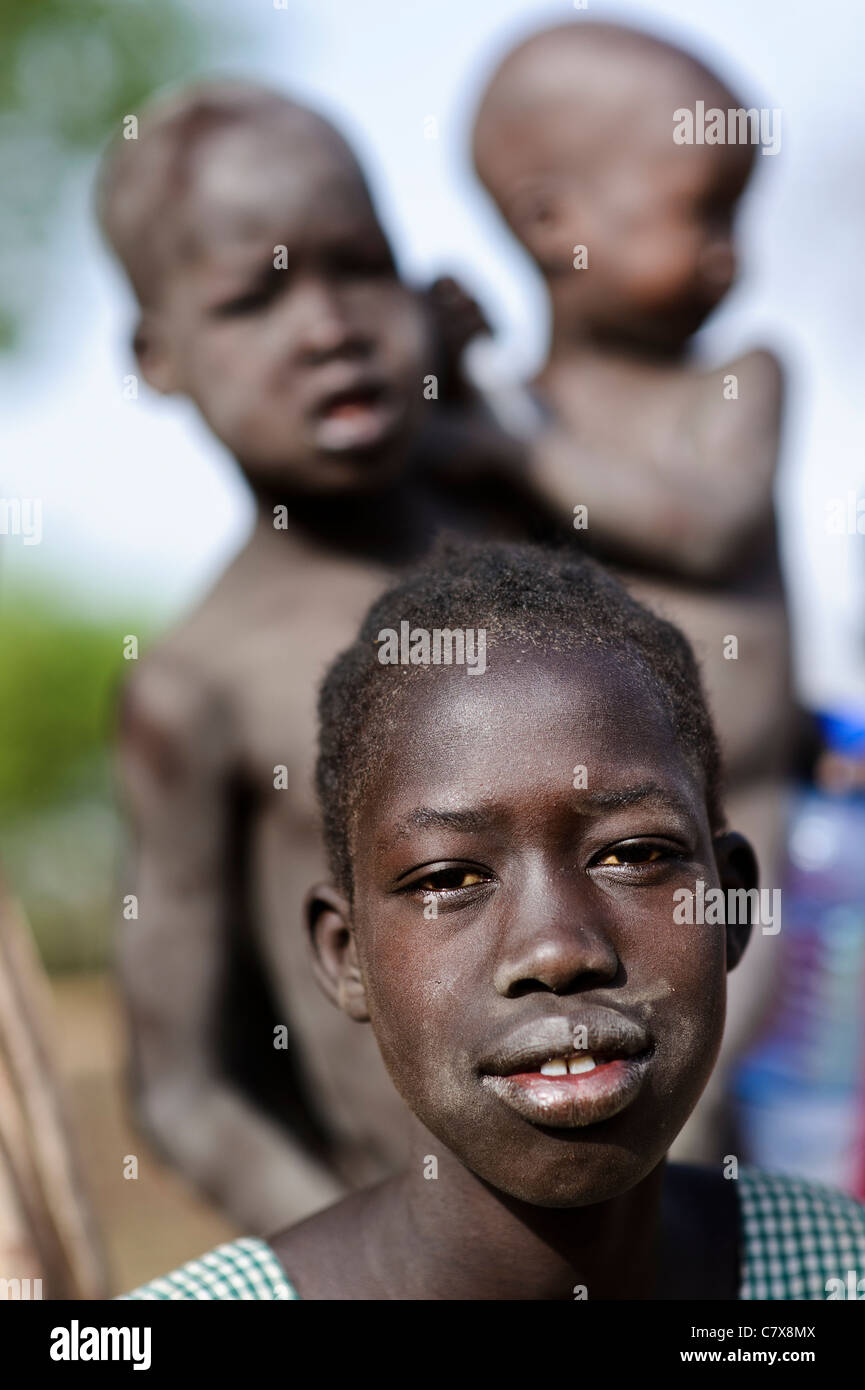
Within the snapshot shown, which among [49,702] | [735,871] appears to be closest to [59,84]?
[49,702]

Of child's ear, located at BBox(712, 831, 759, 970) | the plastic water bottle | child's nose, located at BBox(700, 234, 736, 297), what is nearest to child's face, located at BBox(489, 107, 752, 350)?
child's nose, located at BBox(700, 234, 736, 297)

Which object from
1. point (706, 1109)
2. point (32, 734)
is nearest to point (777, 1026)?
point (706, 1109)

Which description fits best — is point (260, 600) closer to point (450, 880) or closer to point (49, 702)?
point (450, 880)

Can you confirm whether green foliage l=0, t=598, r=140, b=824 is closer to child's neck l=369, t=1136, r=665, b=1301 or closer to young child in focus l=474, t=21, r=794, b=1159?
young child in focus l=474, t=21, r=794, b=1159

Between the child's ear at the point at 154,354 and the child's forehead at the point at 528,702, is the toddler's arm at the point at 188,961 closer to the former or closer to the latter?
the child's ear at the point at 154,354

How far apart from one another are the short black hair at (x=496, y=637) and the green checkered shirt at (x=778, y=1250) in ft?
1.09

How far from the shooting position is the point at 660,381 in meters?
2.22

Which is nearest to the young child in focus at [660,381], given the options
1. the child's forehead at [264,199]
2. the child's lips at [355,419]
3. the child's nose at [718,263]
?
the child's nose at [718,263]

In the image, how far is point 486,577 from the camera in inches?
49.7

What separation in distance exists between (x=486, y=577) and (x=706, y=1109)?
39.3 inches

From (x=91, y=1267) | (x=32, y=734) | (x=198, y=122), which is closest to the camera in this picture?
(x=91, y=1267)

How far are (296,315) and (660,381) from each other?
2.14 feet

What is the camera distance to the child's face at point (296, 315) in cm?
178
